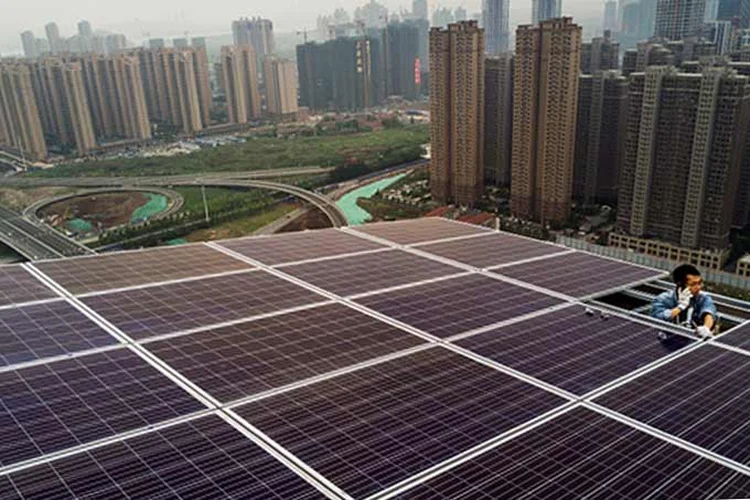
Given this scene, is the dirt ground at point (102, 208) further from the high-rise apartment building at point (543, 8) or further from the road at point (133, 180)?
the high-rise apartment building at point (543, 8)

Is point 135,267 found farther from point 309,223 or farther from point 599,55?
point 599,55

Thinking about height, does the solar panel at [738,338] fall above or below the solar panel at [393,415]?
below

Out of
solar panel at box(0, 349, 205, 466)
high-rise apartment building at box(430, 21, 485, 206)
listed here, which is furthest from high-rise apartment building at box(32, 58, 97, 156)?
solar panel at box(0, 349, 205, 466)

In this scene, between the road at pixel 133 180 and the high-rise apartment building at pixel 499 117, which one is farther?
the road at pixel 133 180

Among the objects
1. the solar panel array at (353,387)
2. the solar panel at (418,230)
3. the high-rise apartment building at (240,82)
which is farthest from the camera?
the high-rise apartment building at (240,82)

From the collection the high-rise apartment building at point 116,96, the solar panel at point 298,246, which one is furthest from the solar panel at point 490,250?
the high-rise apartment building at point 116,96

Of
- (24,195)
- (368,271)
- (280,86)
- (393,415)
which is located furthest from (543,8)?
(393,415)
